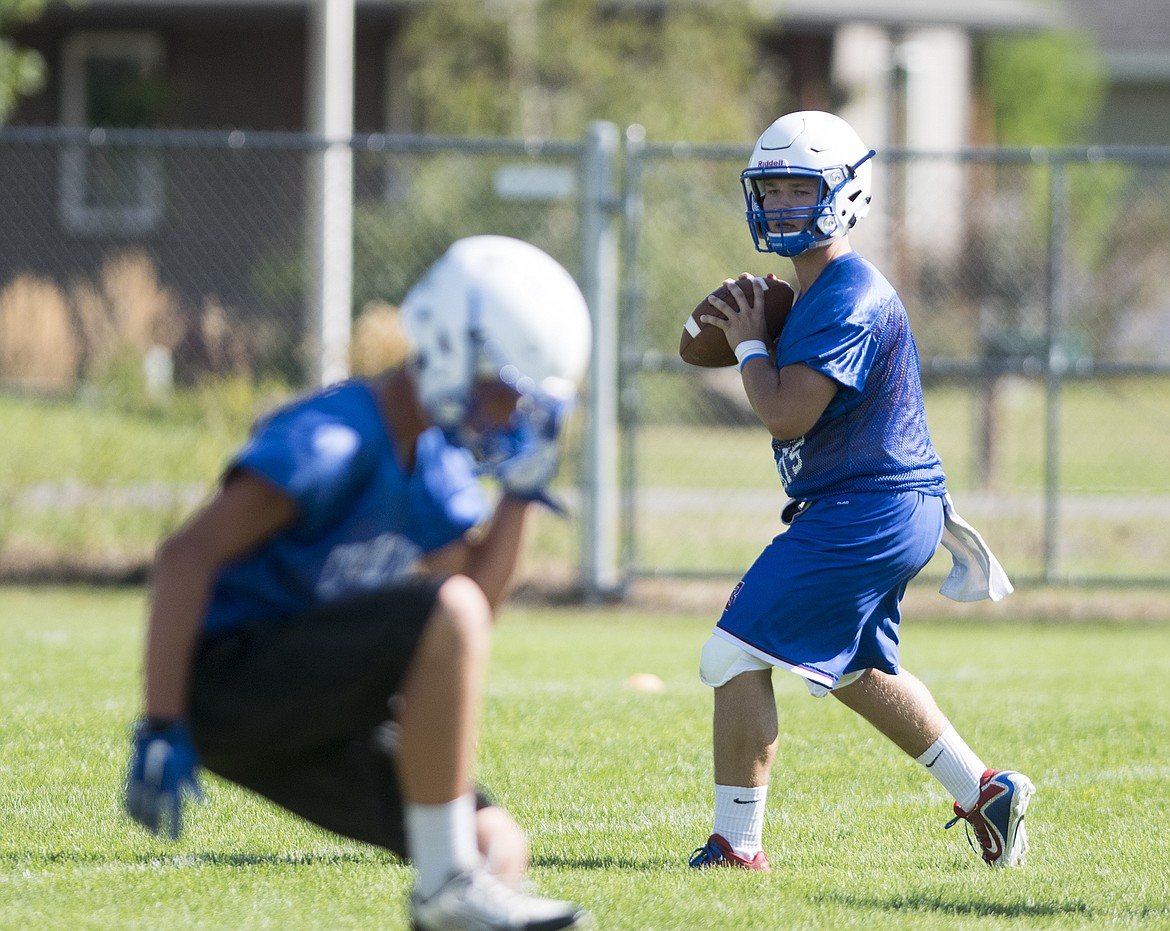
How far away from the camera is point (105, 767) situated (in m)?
5.32

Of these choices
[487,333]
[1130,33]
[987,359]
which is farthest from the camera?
[1130,33]

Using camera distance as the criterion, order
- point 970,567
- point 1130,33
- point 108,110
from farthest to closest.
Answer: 1. point 1130,33
2. point 108,110
3. point 970,567

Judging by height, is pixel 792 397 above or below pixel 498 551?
above

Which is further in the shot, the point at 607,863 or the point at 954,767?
the point at 954,767

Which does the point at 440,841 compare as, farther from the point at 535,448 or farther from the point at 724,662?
the point at 724,662

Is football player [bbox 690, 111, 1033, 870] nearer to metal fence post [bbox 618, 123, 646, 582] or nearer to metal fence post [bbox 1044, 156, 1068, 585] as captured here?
metal fence post [bbox 618, 123, 646, 582]

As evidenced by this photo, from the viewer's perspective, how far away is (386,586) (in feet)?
10.4

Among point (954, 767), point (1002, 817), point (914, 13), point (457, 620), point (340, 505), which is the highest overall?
point (914, 13)

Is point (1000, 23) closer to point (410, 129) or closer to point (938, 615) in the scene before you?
point (410, 129)

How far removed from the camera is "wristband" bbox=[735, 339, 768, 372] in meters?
4.40

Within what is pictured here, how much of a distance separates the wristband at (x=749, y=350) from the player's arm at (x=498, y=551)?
1319mm

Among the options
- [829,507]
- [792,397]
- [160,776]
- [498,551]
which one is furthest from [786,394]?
[160,776]

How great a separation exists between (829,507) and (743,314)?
1.85ft

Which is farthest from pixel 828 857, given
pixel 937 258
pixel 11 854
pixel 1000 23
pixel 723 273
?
pixel 1000 23
